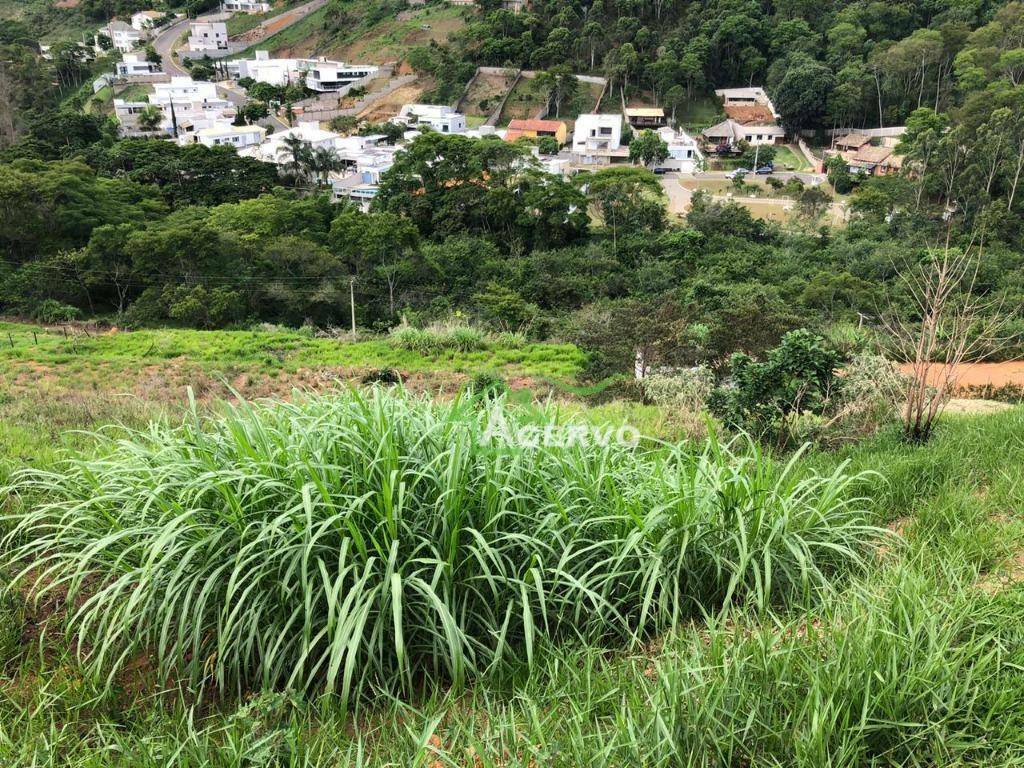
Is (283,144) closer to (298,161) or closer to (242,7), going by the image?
(298,161)

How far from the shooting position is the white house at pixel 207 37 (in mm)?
53312

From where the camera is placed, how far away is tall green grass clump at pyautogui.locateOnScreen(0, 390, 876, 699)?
187 centimetres

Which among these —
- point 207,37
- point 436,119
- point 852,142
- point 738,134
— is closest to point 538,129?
point 436,119

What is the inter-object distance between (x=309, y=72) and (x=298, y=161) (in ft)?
68.8

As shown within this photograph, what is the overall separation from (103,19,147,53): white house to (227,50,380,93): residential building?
9.92 metres

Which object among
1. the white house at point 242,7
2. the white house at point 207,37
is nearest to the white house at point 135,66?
the white house at point 207,37

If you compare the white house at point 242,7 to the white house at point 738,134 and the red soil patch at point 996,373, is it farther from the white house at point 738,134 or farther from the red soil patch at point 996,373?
the red soil patch at point 996,373

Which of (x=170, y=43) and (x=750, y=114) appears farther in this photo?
(x=170, y=43)

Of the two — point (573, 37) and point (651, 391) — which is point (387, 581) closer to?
point (651, 391)

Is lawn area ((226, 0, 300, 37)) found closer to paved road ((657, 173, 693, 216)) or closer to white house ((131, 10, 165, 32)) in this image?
white house ((131, 10, 165, 32))

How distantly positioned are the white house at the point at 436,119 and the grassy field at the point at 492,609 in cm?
3785

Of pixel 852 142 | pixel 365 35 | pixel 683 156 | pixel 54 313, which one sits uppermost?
pixel 365 35

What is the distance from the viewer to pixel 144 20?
56.1 metres

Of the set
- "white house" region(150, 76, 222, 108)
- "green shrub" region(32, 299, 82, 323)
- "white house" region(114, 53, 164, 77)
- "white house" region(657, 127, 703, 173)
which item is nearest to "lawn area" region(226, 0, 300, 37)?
"white house" region(114, 53, 164, 77)
